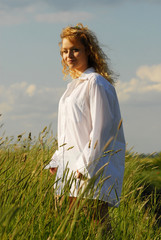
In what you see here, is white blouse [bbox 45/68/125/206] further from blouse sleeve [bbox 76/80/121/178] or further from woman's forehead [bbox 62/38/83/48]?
woman's forehead [bbox 62/38/83/48]

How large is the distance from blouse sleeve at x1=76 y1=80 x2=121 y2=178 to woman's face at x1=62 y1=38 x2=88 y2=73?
413mm

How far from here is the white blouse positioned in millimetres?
2666

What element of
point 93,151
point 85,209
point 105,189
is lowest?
point 85,209

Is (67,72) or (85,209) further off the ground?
(67,72)

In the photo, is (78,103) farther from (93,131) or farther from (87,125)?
(93,131)

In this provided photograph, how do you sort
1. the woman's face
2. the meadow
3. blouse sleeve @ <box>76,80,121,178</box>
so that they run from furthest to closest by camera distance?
the woman's face, blouse sleeve @ <box>76,80,121,178</box>, the meadow

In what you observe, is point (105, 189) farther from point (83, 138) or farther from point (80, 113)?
point (80, 113)

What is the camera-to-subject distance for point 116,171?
2779mm

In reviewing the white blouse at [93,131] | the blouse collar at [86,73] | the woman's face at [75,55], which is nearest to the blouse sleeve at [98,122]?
the white blouse at [93,131]

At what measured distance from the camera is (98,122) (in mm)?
2686

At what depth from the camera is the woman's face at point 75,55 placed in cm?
312

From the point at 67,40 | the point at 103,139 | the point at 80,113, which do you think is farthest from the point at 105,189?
the point at 67,40

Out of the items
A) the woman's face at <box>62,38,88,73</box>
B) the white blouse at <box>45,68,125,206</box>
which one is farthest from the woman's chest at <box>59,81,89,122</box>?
the woman's face at <box>62,38,88,73</box>

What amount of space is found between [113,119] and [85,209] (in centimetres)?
72
